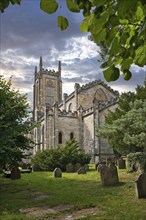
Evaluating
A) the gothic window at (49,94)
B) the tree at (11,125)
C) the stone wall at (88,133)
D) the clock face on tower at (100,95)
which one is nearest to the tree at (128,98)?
the tree at (11,125)

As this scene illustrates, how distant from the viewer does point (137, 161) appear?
53.0 ft

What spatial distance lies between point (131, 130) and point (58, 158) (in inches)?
350

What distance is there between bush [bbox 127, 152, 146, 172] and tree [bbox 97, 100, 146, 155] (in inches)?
37.9

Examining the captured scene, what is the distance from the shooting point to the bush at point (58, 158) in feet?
80.0

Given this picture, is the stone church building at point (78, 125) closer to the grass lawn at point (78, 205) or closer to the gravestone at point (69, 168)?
the gravestone at point (69, 168)

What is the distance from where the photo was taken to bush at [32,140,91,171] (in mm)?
24391

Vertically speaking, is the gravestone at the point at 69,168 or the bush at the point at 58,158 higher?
the bush at the point at 58,158

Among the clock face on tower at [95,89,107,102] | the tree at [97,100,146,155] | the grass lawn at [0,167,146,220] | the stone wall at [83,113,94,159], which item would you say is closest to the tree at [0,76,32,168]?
the grass lawn at [0,167,146,220]

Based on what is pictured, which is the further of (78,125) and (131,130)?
(78,125)

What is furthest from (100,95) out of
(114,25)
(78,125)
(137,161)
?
(114,25)

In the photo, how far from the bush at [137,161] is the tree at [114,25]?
12.6m

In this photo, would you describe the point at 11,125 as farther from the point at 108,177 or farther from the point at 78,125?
the point at 78,125

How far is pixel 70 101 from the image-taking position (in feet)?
180

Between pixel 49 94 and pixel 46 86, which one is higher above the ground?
pixel 46 86
